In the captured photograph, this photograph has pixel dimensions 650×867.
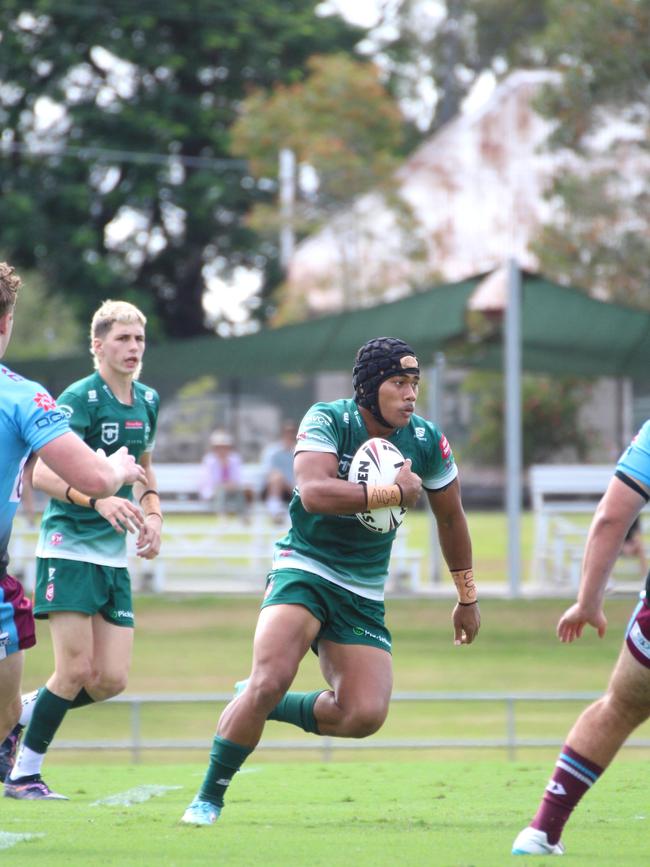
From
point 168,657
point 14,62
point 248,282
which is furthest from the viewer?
point 248,282

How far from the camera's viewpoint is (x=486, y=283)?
20.1 metres

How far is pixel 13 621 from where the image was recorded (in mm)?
5832

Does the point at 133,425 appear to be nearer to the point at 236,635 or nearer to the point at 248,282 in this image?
the point at 236,635

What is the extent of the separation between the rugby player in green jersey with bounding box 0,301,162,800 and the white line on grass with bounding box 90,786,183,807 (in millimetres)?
281

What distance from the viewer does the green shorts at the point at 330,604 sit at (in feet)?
21.9

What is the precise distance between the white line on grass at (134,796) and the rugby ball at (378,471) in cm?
217

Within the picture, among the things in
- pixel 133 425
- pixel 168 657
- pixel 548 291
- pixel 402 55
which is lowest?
pixel 168 657

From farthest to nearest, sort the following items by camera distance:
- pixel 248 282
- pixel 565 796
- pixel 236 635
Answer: pixel 248 282
pixel 236 635
pixel 565 796

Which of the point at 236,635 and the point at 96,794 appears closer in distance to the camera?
the point at 96,794

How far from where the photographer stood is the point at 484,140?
46.4 m

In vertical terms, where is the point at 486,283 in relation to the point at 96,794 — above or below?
above

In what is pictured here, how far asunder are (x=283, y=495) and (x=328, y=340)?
7.15 feet

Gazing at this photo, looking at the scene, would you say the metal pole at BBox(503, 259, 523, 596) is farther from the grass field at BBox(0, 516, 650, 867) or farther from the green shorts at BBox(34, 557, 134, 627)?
the green shorts at BBox(34, 557, 134, 627)

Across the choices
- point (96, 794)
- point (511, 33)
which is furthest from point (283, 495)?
point (511, 33)
